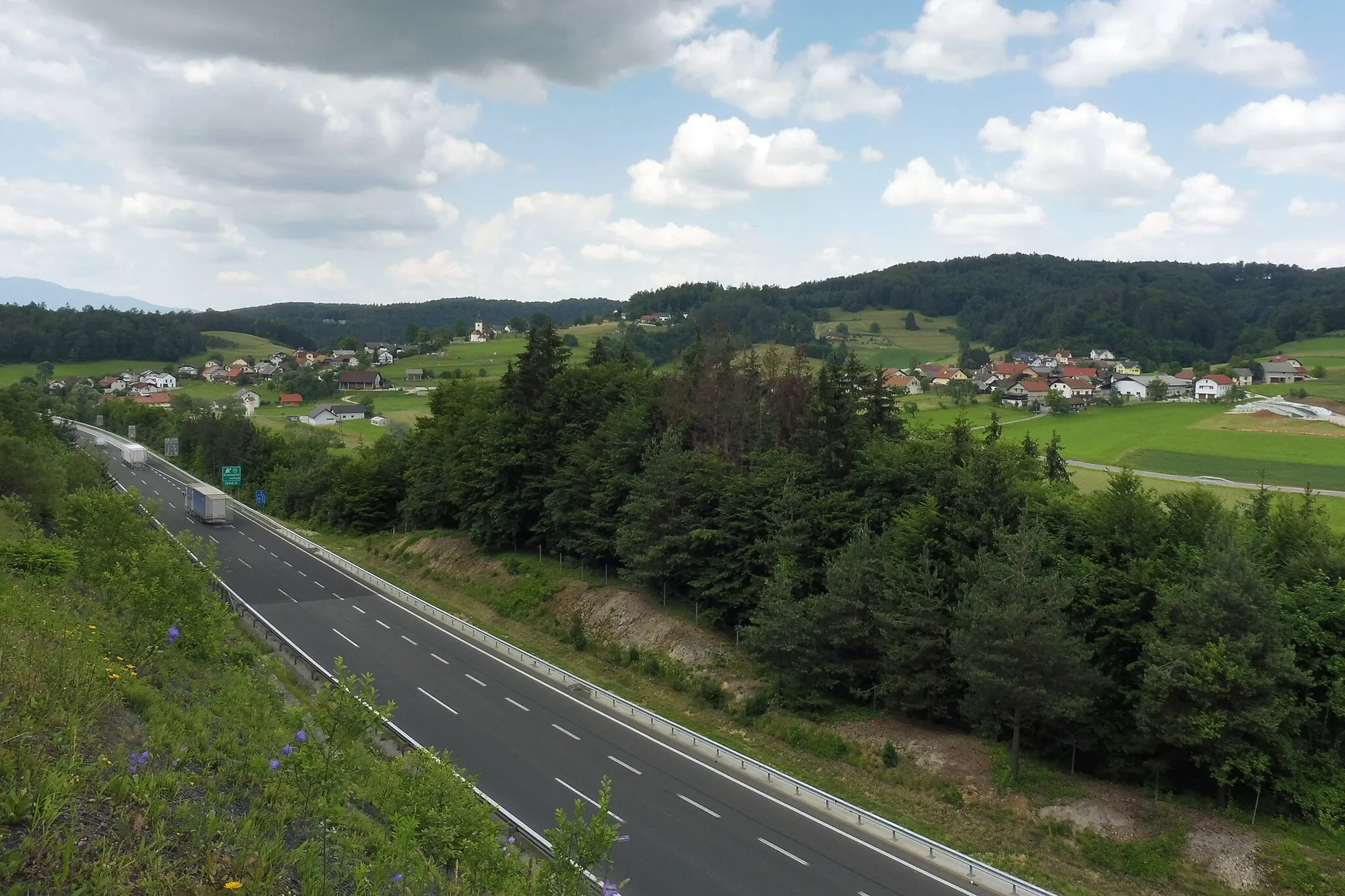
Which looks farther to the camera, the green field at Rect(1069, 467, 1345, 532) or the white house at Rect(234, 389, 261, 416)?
the white house at Rect(234, 389, 261, 416)

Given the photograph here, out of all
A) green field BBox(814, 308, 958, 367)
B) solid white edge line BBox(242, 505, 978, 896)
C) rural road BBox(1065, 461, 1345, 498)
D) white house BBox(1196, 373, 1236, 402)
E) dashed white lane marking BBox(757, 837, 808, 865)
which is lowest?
solid white edge line BBox(242, 505, 978, 896)

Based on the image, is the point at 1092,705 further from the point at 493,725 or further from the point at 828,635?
the point at 493,725

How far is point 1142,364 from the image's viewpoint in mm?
154125

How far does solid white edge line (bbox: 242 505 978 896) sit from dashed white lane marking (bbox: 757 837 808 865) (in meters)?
1.62

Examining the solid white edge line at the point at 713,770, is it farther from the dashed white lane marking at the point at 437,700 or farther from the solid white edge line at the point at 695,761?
the dashed white lane marking at the point at 437,700

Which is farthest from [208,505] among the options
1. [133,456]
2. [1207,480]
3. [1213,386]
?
[1213,386]

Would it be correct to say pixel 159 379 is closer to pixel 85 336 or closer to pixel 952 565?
pixel 85 336

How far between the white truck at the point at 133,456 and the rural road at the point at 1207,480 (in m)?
89.1

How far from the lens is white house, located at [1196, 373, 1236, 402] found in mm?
106750

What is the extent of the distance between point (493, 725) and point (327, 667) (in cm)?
843

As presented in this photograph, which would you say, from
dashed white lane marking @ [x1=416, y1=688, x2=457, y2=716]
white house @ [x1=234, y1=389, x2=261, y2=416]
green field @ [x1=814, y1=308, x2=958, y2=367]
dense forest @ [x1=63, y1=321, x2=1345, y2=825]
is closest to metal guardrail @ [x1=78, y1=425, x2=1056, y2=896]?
dense forest @ [x1=63, y1=321, x2=1345, y2=825]

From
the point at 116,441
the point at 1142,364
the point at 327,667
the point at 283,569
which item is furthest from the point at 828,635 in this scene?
the point at 1142,364

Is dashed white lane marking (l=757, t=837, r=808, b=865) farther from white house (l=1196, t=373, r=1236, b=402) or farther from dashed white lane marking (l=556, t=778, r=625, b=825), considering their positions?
white house (l=1196, t=373, r=1236, b=402)

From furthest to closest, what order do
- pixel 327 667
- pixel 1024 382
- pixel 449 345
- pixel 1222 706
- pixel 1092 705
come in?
pixel 449 345, pixel 1024 382, pixel 327 667, pixel 1092 705, pixel 1222 706
